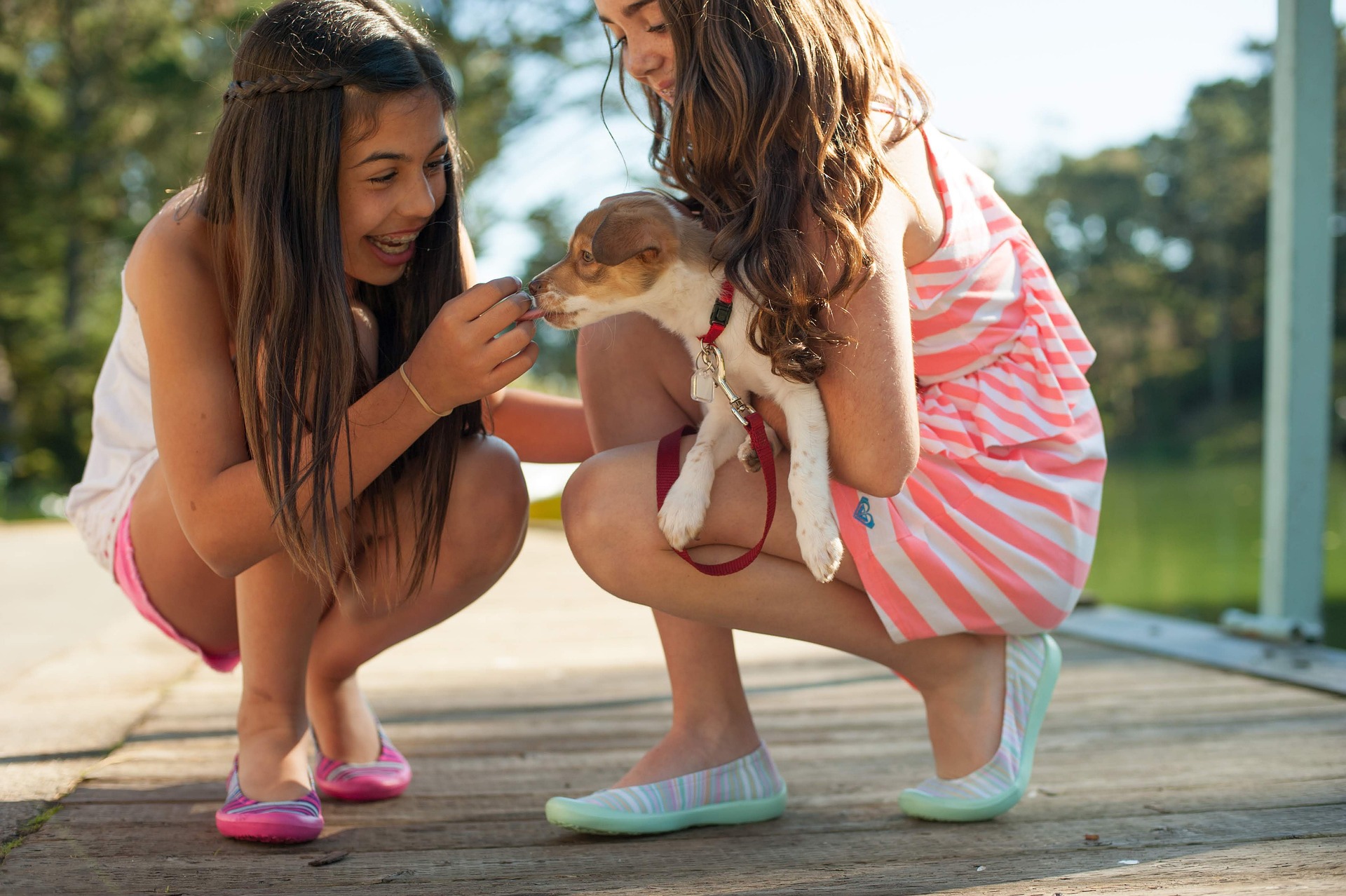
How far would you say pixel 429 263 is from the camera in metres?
2.04

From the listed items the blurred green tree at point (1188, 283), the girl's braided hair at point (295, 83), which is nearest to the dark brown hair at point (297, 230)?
the girl's braided hair at point (295, 83)

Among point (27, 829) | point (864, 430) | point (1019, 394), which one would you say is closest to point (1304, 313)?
point (1019, 394)

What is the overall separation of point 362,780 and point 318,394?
2.29ft

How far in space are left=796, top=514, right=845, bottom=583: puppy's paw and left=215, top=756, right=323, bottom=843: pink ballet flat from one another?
0.86 metres

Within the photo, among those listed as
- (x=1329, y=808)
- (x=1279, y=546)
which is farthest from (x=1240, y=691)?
(x=1329, y=808)

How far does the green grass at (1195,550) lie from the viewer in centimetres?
765

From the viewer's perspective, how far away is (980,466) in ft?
6.01

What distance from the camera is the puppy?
1.77 meters

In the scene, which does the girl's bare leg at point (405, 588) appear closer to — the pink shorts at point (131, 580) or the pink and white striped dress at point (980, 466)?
the pink shorts at point (131, 580)

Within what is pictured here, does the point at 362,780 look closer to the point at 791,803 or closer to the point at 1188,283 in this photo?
the point at 791,803

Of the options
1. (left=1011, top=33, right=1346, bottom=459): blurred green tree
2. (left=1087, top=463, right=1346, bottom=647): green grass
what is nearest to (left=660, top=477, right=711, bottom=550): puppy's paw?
(left=1087, top=463, right=1346, bottom=647): green grass

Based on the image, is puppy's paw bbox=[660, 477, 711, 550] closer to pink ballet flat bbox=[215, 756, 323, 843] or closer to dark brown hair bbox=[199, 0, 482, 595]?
dark brown hair bbox=[199, 0, 482, 595]

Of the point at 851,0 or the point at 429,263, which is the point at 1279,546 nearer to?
the point at 851,0

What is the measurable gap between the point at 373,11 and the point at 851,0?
0.80m
